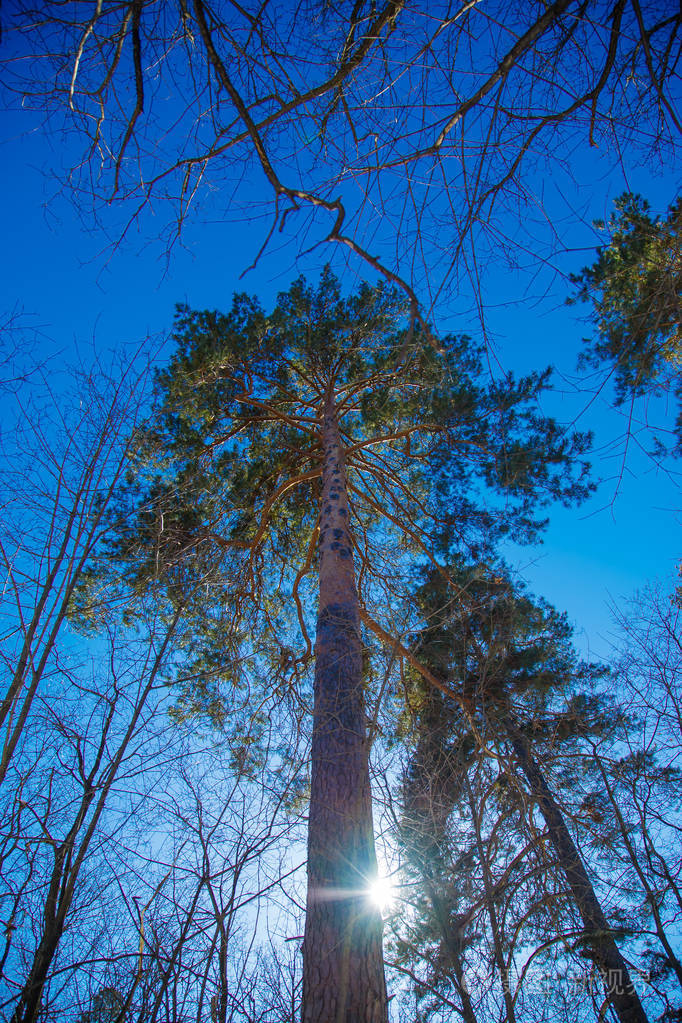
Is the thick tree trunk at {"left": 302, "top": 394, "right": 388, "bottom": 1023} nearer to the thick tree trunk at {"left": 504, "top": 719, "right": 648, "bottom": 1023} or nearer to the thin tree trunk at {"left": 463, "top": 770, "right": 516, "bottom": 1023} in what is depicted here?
the thin tree trunk at {"left": 463, "top": 770, "right": 516, "bottom": 1023}

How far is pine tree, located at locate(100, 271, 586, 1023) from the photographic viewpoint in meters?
4.64

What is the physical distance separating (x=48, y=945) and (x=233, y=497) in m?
5.17

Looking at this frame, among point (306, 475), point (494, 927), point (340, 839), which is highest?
point (306, 475)

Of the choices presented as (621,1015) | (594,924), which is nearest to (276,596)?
(594,924)

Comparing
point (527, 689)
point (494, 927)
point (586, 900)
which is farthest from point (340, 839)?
point (527, 689)

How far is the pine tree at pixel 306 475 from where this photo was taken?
464cm

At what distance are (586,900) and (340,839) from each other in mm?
2874

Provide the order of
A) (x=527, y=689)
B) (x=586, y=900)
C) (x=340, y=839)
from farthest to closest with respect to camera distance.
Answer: (x=527, y=689), (x=586, y=900), (x=340, y=839)

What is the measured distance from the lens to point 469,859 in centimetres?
393

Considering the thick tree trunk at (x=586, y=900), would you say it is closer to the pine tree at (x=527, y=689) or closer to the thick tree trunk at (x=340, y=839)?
the pine tree at (x=527, y=689)

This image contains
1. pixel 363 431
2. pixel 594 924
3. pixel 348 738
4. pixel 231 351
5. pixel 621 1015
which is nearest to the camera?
pixel 348 738

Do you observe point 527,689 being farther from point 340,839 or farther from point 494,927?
point 340,839

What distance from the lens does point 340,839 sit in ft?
9.59

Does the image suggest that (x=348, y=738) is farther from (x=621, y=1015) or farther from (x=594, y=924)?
(x=621, y=1015)
